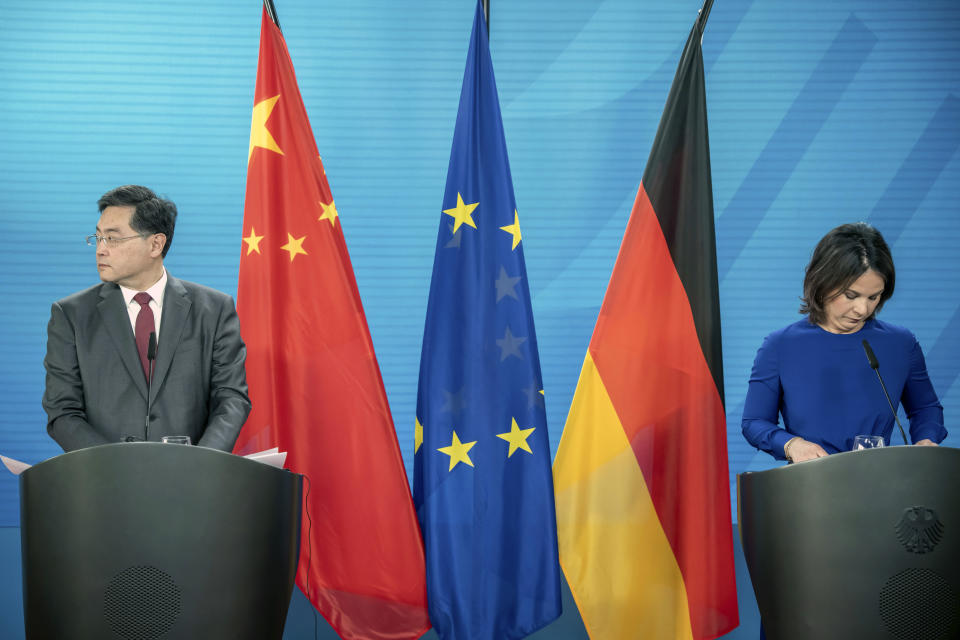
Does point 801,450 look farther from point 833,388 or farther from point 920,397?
point 920,397

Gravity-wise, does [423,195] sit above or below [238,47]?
below

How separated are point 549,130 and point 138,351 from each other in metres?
1.96

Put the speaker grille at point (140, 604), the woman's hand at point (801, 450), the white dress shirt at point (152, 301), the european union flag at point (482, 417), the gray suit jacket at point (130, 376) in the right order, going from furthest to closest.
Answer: the european union flag at point (482, 417)
the white dress shirt at point (152, 301)
the gray suit jacket at point (130, 376)
the woman's hand at point (801, 450)
the speaker grille at point (140, 604)

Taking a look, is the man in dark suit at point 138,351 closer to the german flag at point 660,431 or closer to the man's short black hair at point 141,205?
the man's short black hair at point 141,205

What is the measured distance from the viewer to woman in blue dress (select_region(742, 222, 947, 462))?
2205 millimetres

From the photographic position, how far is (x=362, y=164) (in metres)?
3.44

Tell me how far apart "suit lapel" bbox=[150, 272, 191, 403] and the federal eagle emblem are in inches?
73.2

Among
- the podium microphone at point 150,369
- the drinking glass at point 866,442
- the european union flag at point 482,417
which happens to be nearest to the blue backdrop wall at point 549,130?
the european union flag at point 482,417

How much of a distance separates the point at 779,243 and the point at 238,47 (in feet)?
8.06

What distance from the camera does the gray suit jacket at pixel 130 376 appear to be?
2.20m

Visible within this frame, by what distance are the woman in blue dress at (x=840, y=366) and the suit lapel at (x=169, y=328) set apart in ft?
5.36

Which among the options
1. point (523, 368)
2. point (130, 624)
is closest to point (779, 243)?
point (523, 368)

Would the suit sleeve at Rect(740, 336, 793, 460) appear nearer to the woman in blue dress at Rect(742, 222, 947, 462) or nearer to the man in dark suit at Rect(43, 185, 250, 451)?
the woman in blue dress at Rect(742, 222, 947, 462)

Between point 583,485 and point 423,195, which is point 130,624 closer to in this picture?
point 583,485
